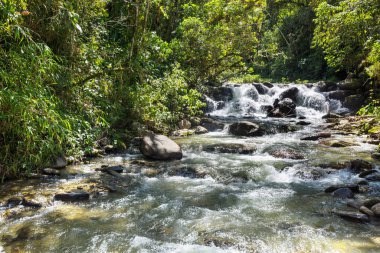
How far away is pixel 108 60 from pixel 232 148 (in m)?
4.37

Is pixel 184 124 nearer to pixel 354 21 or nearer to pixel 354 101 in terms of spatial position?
pixel 354 21

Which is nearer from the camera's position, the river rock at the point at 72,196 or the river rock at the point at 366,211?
the river rock at the point at 366,211

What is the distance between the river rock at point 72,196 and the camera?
5062 millimetres

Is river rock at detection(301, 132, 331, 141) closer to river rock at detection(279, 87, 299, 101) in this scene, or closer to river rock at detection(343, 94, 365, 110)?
river rock at detection(343, 94, 365, 110)

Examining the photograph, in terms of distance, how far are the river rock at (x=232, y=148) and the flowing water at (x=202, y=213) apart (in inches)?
38.0

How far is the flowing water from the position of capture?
3.77 metres

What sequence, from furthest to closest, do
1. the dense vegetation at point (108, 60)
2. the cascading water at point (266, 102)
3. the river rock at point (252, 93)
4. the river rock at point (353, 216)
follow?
1. the river rock at point (252, 93)
2. the cascading water at point (266, 102)
3. the river rock at point (353, 216)
4. the dense vegetation at point (108, 60)

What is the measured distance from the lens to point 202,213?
187 inches

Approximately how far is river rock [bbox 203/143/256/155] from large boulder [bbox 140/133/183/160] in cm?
143

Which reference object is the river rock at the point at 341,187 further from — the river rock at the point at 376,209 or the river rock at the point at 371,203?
the river rock at the point at 376,209

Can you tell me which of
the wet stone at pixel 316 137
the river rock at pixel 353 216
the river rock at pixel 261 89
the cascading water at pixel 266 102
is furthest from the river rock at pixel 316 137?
the river rock at pixel 261 89

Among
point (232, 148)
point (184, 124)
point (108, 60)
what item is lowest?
point (232, 148)

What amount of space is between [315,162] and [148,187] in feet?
13.8

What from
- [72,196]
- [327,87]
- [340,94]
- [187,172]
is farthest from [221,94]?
[72,196]
